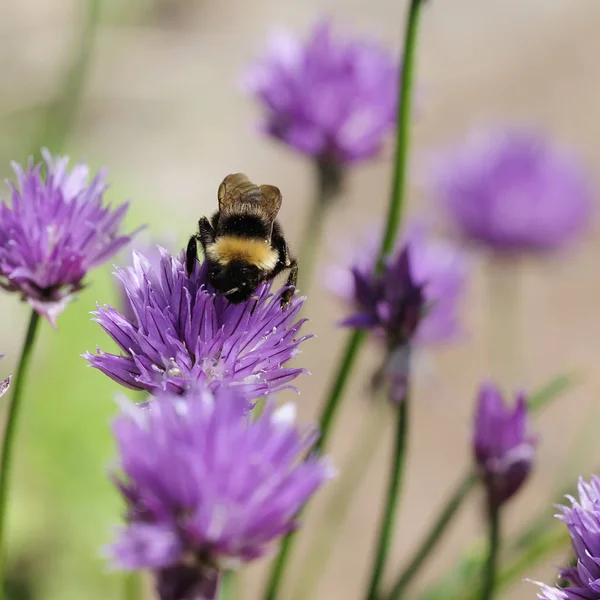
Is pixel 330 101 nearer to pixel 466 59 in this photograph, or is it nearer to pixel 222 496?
pixel 222 496

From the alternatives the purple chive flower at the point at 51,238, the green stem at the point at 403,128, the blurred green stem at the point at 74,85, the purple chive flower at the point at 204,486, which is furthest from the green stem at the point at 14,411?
the blurred green stem at the point at 74,85

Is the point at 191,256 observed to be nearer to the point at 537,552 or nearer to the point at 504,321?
the point at 537,552

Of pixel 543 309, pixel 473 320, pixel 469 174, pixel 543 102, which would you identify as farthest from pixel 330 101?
pixel 543 102

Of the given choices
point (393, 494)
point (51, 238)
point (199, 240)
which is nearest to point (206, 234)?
point (199, 240)

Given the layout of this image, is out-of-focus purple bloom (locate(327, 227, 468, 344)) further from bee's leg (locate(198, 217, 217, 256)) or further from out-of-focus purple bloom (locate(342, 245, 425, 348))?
bee's leg (locate(198, 217, 217, 256))

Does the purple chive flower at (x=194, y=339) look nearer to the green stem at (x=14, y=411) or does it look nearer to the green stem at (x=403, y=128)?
the green stem at (x=14, y=411)

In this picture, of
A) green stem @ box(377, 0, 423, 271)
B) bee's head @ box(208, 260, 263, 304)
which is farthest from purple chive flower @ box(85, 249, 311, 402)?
green stem @ box(377, 0, 423, 271)
